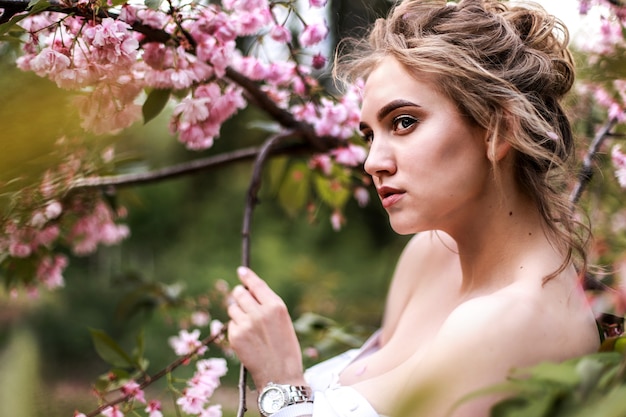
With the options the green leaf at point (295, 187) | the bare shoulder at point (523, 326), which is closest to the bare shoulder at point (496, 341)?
the bare shoulder at point (523, 326)

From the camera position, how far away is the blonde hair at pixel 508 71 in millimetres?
1031

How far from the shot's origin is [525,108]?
3.45ft

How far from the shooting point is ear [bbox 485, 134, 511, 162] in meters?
1.03

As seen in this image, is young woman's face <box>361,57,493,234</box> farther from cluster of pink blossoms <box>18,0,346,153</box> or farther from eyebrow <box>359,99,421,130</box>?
cluster of pink blossoms <box>18,0,346,153</box>

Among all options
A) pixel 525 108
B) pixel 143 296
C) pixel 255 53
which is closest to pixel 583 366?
pixel 525 108

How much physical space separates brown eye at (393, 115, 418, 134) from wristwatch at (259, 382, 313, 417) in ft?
1.42

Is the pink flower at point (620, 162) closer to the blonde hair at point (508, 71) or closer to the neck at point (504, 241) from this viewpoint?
the blonde hair at point (508, 71)

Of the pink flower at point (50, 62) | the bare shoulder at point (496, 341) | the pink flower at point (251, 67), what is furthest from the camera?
the pink flower at point (251, 67)

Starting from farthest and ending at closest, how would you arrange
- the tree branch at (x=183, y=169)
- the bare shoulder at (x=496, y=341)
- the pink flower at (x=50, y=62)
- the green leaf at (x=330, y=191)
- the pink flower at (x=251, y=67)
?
the green leaf at (x=330, y=191) < the tree branch at (x=183, y=169) < the pink flower at (x=251, y=67) < the pink flower at (x=50, y=62) < the bare shoulder at (x=496, y=341)

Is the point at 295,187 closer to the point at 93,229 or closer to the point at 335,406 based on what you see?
the point at 93,229

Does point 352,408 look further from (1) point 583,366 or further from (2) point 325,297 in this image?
(2) point 325,297

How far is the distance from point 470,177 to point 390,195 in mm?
126

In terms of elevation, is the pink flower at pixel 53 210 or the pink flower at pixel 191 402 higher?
the pink flower at pixel 53 210

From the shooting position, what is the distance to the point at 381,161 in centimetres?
106
